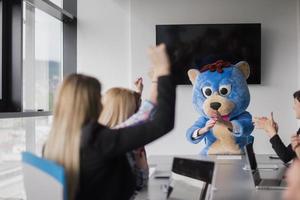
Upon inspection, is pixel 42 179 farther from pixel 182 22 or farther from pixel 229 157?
pixel 182 22

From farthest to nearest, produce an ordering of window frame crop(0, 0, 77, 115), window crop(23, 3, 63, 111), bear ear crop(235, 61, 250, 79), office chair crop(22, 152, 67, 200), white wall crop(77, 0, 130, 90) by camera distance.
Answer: white wall crop(77, 0, 130, 90)
window crop(23, 3, 63, 111)
bear ear crop(235, 61, 250, 79)
window frame crop(0, 0, 77, 115)
office chair crop(22, 152, 67, 200)

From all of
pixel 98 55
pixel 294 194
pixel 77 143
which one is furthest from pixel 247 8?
pixel 294 194

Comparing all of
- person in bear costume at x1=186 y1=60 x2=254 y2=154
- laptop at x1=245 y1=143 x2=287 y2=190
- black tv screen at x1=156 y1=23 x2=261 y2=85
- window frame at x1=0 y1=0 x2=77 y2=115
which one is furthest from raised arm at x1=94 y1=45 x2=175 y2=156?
black tv screen at x1=156 y1=23 x2=261 y2=85

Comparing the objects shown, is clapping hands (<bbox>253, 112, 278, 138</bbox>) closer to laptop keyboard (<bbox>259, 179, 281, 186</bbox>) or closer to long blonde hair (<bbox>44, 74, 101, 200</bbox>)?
laptop keyboard (<bbox>259, 179, 281, 186</bbox>)

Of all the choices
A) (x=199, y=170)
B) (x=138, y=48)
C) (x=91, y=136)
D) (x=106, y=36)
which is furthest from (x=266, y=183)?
(x=106, y=36)

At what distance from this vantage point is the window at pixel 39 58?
3.97m

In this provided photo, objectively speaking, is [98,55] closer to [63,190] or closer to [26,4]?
[26,4]

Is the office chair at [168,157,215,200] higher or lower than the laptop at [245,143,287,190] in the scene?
higher

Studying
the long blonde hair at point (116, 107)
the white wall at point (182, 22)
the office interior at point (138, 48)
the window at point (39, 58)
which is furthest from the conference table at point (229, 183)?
the white wall at point (182, 22)

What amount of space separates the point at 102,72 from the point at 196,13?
4.12ft

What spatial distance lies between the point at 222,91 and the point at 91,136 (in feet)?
7.98

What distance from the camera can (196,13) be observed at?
4.80 m

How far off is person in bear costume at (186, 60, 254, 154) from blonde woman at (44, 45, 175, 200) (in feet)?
7.44

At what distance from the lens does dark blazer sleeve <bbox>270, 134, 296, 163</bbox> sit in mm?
2777
